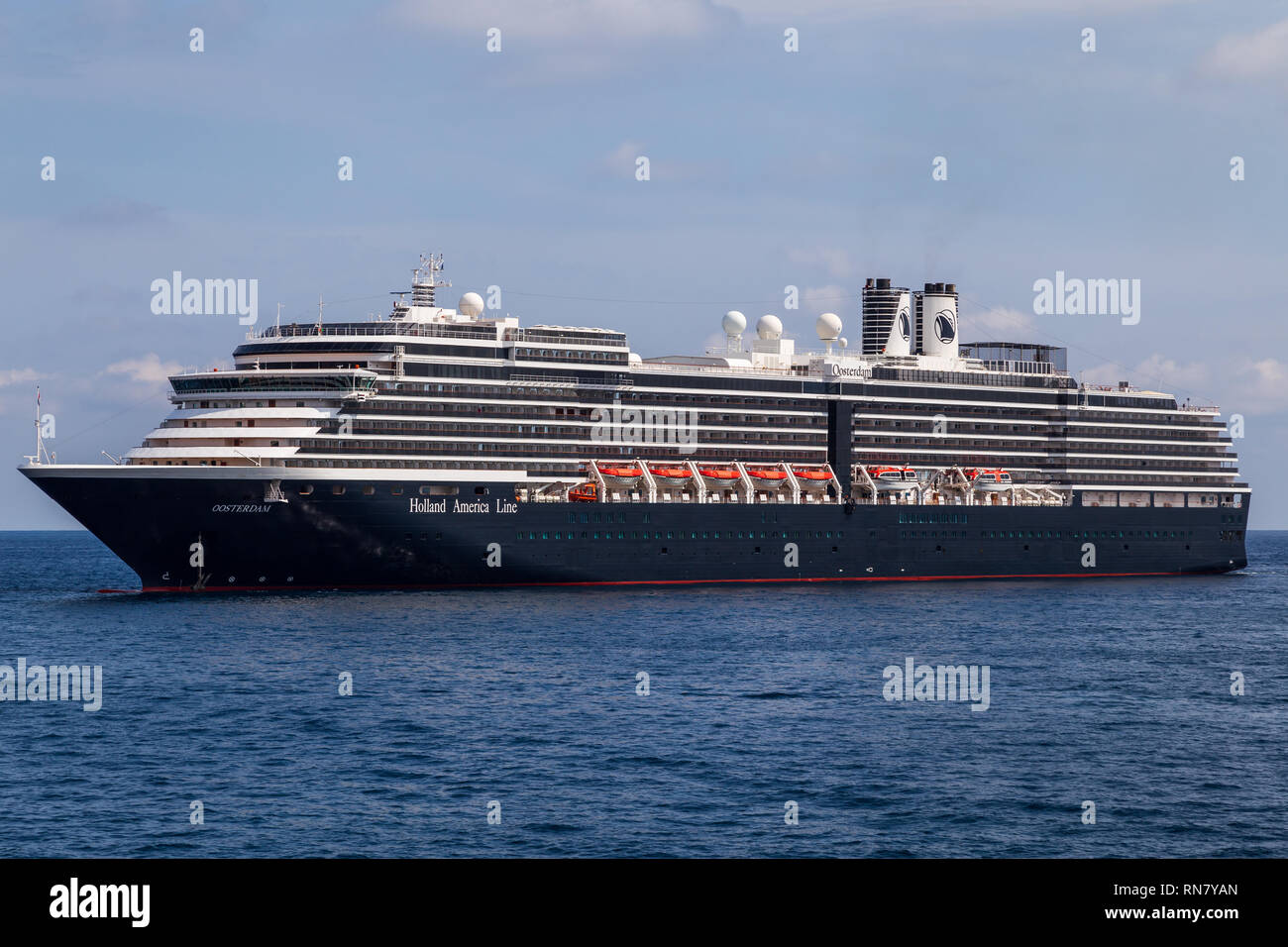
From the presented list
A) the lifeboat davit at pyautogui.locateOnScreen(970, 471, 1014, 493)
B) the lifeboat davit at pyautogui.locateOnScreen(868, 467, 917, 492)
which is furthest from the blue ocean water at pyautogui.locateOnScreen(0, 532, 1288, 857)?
the lifeboat davit at pyautogui.locateOnScreen(970, 471, 1014, 493)

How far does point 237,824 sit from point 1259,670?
41.7m

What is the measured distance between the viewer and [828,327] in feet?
330

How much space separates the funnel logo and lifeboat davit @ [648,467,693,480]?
28684 mm

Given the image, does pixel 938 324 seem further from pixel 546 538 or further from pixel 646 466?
pixel 546 538

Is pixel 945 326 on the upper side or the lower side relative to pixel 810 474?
upper

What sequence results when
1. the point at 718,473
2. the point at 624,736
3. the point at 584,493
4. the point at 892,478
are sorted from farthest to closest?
1. the point at 892,478
2. the point at 718,473
3. the point at 584,493
4. the point at 624,736

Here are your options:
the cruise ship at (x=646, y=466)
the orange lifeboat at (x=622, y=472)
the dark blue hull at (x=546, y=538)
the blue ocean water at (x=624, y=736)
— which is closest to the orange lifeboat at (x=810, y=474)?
the cruise ship at (x=646, y=466)

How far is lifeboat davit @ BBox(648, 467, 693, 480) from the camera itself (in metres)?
87.4

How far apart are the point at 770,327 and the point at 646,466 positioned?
1780 cm

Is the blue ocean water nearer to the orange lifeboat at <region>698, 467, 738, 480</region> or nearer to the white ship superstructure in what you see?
the white ship superstructure

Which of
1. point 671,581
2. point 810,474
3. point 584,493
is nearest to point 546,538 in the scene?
point 584,493

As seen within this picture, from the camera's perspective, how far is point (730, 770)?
1363 inches

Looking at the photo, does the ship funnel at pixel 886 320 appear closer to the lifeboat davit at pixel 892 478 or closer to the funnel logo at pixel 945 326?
Answer: the funnel logo at pixel 945 326

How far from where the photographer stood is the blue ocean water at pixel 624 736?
2906 cm
